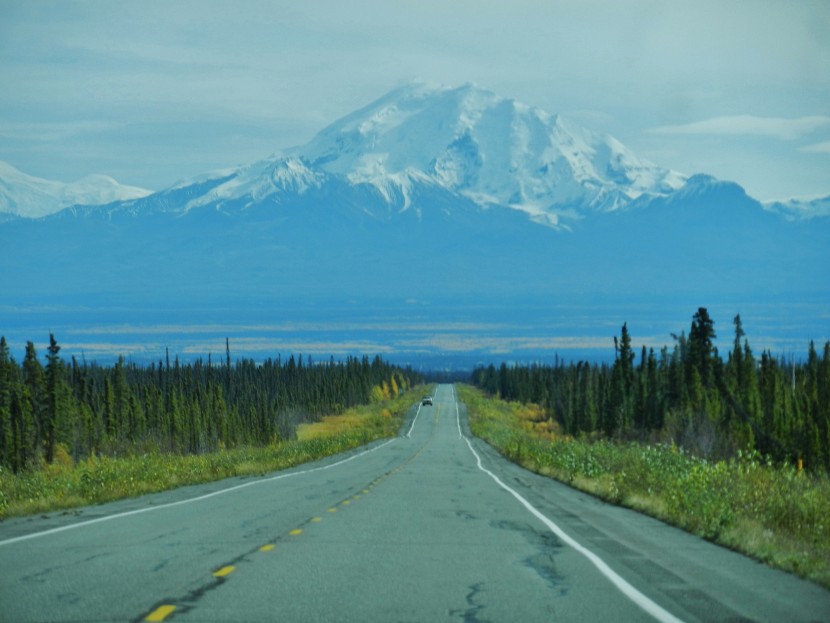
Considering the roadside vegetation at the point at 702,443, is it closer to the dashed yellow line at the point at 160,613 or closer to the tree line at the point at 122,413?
the dashed yellow line at the point at 160,613

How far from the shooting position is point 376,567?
1102 cm

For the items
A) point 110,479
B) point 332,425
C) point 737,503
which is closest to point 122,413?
point 332,425

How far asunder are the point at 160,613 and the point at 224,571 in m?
2.28

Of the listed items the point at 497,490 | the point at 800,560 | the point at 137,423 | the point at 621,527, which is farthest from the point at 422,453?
the point at 137,423

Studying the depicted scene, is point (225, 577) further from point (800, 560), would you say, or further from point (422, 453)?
point (422, 453)

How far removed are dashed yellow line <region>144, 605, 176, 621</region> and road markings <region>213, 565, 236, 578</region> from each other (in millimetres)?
1707

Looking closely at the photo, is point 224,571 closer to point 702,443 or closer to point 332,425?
point 702,443

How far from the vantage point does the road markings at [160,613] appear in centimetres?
813

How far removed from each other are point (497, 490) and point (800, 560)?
559 inches

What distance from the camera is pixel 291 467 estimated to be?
4112 centimetres

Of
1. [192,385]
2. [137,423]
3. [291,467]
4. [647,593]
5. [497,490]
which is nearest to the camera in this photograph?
[647,593]

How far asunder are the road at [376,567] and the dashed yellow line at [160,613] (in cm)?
3

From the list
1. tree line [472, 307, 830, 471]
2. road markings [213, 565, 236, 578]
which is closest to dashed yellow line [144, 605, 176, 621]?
road markings [213, 565, 236, 578]

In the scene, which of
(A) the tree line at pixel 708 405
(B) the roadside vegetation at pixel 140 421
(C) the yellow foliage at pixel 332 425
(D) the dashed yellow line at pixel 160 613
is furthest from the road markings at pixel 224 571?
(C) the yellow foliage at pixel 332 425
